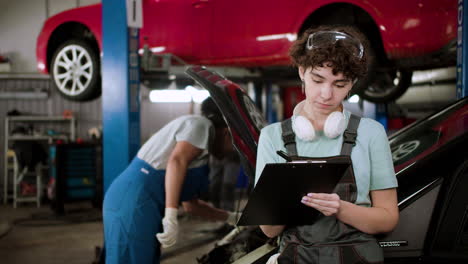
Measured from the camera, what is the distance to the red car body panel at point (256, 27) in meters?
3.15

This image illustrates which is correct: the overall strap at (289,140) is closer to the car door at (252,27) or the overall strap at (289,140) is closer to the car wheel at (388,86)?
the car door at (252,27)

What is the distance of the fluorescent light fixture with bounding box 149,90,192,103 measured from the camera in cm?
962

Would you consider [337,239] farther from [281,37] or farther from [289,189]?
[281,37]

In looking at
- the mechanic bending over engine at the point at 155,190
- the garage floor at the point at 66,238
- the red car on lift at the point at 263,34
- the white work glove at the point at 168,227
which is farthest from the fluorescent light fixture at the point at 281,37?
the garage floor at the point at 66,238

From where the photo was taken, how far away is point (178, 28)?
4.09 meters

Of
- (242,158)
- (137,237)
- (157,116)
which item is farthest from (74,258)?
(157,116)

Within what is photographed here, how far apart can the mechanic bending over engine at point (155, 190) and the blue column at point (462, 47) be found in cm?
167

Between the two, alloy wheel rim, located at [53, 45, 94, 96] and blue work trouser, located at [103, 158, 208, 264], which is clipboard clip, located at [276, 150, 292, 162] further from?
alloy wheel rim, located at [53, 45, 94, 96]

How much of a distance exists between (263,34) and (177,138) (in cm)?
190

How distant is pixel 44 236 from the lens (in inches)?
205

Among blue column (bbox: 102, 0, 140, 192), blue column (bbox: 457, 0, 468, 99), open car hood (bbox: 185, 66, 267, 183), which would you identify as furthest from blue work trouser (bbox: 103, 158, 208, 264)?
blue column (bbox: 457, 0, 468, 99)

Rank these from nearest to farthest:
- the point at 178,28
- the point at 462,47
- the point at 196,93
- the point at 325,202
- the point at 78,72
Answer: the point at 325,202, the point at 462,47, the point at 178,28, the point at 78,72, the point at 196,93

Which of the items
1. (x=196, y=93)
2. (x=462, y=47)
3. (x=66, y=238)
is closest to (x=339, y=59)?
(x=462, y=47)

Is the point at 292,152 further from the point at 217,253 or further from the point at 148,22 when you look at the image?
the point at 148,22
